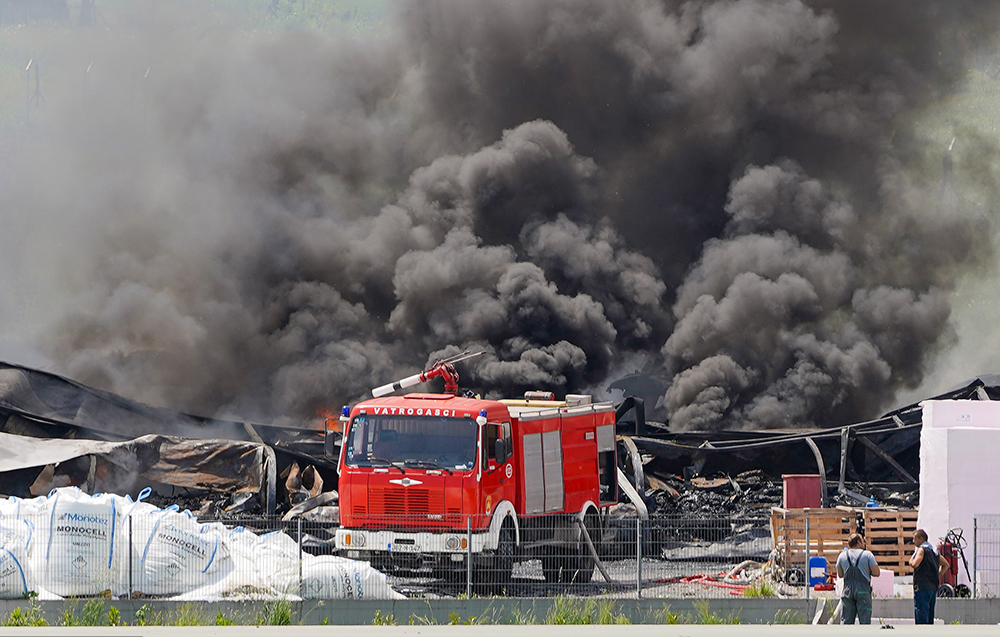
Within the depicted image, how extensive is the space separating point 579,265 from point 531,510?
24.9m

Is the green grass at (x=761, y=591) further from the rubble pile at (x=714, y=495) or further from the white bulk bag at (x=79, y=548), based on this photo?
the rubble pile at (x=714, y=495)

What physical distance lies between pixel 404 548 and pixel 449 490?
88 centimetres

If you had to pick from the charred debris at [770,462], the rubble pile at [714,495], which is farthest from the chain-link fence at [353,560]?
the charred debris at [770,462]

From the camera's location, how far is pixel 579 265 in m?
38.8

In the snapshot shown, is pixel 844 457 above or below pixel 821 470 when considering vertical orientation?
above

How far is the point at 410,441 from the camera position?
1356 cm

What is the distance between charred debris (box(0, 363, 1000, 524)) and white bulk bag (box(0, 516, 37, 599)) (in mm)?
6709

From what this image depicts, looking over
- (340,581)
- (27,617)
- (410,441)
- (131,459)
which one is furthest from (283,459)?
(27,617)

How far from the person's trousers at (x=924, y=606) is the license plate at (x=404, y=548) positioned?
5.63 meters

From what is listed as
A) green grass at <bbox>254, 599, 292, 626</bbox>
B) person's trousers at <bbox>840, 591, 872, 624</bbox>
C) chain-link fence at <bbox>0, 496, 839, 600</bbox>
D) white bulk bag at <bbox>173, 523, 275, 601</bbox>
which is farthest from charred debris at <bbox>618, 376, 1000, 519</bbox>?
green grass at <bbox>254, 599, 292, 626</bbox>

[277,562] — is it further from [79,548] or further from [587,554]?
[587,554]

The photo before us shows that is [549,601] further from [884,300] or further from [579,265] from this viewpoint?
[884,300]

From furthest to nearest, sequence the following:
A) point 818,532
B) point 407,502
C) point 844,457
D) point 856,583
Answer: point 844,457 < point 818,532 < point 407,502 < point 856,583

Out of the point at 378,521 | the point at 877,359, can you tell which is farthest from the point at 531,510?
the point at 877,359
